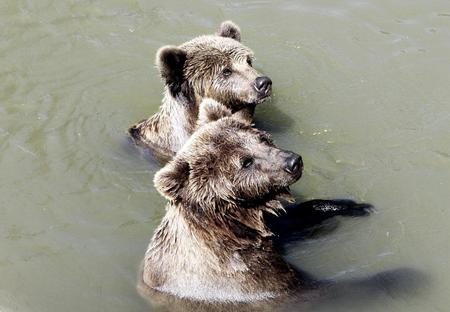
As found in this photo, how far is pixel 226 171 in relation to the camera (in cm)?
719

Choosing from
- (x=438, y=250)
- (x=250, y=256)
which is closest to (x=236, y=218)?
(x=250, y=256)

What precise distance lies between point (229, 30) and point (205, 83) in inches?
38.5

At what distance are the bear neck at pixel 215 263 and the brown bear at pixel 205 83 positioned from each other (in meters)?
2.37

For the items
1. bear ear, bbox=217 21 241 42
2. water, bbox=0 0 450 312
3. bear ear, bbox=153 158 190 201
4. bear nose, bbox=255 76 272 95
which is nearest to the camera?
bear ear, bbox=153 158 190 201

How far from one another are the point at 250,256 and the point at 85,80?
5.36 metres

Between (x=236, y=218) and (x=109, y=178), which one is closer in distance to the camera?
(x=236, y=218)

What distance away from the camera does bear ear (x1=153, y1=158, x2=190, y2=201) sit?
6.95 meters

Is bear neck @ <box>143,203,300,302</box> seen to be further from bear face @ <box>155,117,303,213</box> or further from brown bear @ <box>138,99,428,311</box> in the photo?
bear face @ <box>155,117,303,213</box>

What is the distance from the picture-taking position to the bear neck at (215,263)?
7.18m

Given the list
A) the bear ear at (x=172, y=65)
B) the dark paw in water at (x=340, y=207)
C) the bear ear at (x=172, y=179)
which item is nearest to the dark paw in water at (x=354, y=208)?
the dark paw in water at (x=340, y=207)

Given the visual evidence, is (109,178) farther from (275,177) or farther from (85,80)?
(275,177)

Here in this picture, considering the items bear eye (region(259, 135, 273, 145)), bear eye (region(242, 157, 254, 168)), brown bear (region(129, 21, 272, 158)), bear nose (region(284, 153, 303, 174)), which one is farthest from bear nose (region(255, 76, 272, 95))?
bear nose (region(284, 153, 303, 174))

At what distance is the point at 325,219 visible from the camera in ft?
27.7

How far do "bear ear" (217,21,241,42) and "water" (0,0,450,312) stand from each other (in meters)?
1.30
